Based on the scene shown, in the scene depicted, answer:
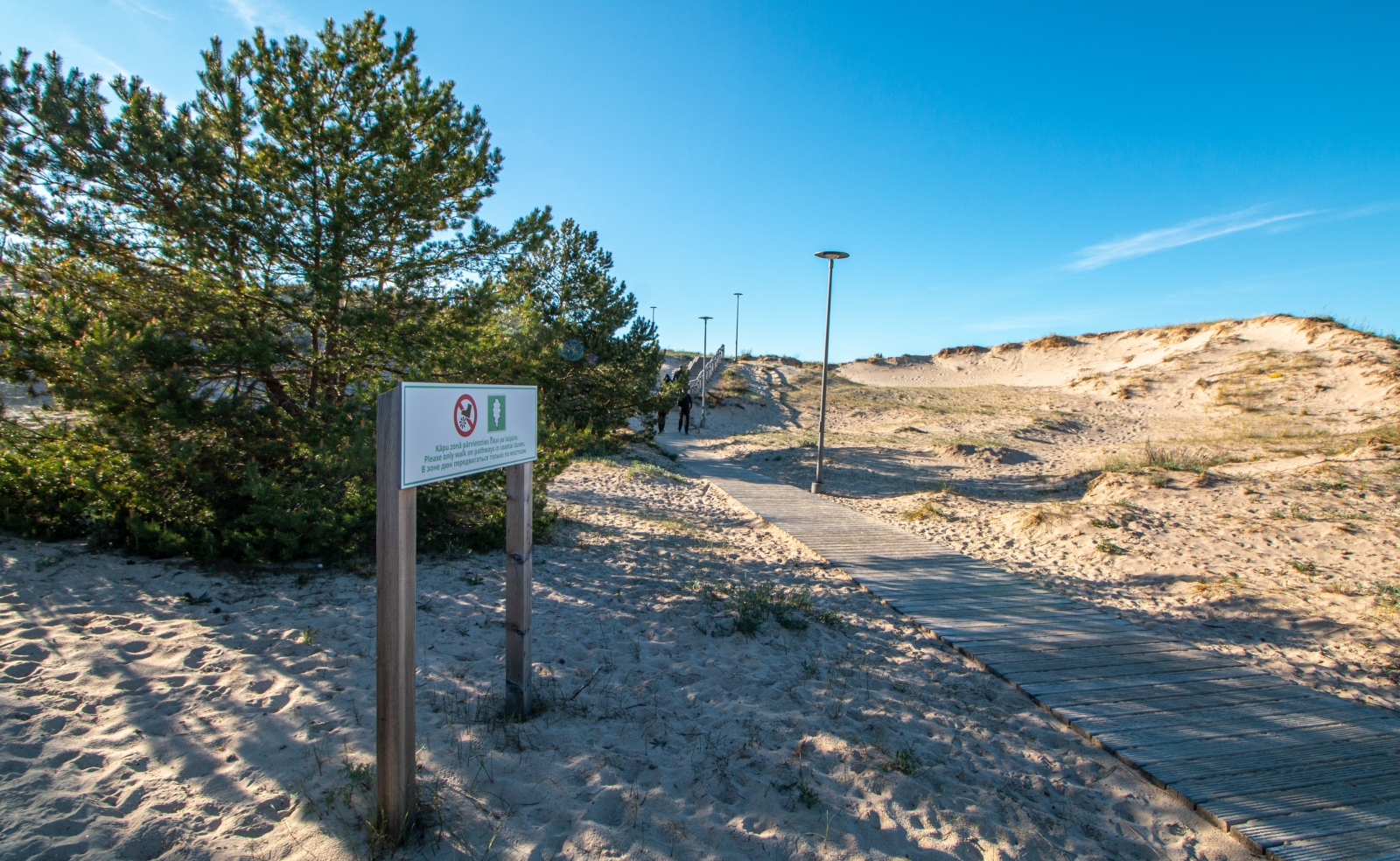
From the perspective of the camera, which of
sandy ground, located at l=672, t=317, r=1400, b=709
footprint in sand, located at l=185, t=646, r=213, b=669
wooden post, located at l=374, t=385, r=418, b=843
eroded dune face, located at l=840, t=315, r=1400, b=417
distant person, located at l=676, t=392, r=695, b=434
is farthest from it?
distant person, located at l=676, t=392, r=695, b=434

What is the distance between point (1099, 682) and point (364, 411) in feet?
21.5

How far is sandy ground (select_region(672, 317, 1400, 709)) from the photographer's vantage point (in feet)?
21.0

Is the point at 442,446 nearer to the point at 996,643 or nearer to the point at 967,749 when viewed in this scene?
the point at 967,749

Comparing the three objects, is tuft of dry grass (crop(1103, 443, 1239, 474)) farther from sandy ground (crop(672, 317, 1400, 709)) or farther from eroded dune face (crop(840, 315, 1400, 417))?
eroded dune face (crop(840, 315, 1400, 417))

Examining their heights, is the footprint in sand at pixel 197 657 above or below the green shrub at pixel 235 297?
below

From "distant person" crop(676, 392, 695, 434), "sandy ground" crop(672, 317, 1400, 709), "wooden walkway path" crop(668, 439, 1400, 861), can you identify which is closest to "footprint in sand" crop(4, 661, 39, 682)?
"wooden walkway path" crop(668, 439, 1400, 861)

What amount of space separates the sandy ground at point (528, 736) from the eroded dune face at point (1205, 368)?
28428 millimetres

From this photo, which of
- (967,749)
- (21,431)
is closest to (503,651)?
(967,749)

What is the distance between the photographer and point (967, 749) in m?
3.88

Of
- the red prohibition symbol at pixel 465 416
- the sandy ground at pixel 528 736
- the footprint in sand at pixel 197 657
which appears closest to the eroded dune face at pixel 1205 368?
the sandy ground at pixel 528 736

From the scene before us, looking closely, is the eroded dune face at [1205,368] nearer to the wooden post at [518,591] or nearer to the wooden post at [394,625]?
the wooden post at [518,591]

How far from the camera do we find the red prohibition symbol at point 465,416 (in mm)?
2889

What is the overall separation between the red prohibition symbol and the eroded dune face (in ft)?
102

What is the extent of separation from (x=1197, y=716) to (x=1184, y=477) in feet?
28.3
